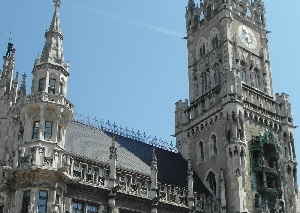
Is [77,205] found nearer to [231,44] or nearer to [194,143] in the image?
[194,143]

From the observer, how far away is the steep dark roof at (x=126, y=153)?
48406 mm

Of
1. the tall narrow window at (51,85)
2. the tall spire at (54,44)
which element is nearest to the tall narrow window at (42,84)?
the tall narrow window at (51,85)

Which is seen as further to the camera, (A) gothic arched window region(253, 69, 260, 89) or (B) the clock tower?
(A) gothic arched window region(253, 69, 260, 89)

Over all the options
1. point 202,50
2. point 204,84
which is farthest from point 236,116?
point 202,50

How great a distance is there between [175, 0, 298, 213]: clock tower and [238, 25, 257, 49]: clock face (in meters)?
0.01

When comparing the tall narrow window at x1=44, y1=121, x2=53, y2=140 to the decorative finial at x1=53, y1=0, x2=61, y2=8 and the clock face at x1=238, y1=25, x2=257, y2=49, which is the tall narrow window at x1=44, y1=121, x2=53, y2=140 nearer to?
the decorative finial at x1=53, y1=0, x2=61, y2=8

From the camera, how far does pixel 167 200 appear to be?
48250mm

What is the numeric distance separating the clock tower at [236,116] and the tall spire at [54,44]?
56.8 ft

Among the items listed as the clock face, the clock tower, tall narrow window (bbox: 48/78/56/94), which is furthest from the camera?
the clock face

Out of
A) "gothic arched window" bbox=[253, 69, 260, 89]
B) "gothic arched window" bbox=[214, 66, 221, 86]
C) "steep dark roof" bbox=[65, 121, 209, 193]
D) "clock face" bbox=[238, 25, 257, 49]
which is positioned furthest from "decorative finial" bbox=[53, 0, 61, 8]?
"gothic arched window" bbox=[253, 69, 260, 89]

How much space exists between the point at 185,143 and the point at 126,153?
381 inches

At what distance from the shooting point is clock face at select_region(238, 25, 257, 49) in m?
63.6

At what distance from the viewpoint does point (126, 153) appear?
52656 millimetres

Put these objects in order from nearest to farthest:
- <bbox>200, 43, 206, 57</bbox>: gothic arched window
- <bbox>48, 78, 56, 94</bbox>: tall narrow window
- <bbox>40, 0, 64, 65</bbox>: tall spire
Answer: <bbox>48, 78, 56, 94</bbox>: tall narrow window, <bbox>40, 0, 64, 65</bbox>: tall spire, <bbox>200, 43, 206, 57</bbox>: gothic arched window
